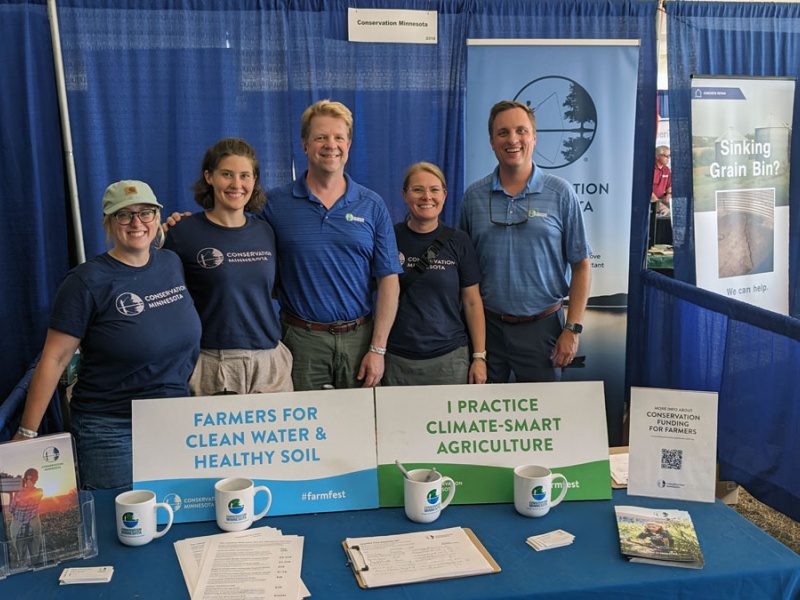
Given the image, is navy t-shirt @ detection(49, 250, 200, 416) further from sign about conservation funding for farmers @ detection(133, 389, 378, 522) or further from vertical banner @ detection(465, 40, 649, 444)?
vertical banner @ detection(465, 40, 649, 444)

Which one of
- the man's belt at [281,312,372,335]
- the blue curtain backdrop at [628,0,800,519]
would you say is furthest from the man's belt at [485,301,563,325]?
the blue curtain backdrop at [628,0,800,519]

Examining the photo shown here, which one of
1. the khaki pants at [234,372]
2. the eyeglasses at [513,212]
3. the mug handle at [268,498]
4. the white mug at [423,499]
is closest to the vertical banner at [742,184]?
the eyeglasses at [513,212]

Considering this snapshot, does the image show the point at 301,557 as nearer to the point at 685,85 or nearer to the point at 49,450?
the point at 49,450

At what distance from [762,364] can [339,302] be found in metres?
1.66

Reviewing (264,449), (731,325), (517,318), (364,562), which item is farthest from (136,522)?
(731,325)

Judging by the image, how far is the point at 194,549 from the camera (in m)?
1.29

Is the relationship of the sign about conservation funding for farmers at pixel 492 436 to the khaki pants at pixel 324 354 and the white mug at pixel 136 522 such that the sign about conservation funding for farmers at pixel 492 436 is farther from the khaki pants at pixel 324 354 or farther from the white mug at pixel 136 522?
the khaki pants at pixel 324 354

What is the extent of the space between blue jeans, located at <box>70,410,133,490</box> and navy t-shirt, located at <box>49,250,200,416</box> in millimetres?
29

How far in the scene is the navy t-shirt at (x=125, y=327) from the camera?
175 cm

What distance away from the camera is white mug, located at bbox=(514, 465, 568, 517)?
1.40 m

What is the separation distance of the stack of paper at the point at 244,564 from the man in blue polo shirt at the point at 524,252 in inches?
60.0

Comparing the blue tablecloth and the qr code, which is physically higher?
the qr code

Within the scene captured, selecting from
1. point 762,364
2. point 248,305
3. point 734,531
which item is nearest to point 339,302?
point 248,305

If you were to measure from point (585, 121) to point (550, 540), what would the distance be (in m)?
2.59
